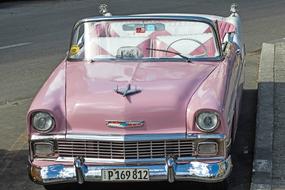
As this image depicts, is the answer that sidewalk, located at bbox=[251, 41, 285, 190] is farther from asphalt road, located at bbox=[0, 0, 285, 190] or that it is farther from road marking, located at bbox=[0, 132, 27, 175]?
road marking, located at bbox=[0, 132, 27, 175]

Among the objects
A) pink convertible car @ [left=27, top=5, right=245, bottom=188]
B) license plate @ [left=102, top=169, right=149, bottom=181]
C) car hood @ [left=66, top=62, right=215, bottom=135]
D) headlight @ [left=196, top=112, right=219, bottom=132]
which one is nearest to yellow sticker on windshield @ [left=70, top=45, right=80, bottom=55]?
car hood @ [left=66, top=62, right=215, bottom=135]

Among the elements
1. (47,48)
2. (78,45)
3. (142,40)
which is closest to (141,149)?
(142,40)

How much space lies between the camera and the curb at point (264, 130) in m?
5.66

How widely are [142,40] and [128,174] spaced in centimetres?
202

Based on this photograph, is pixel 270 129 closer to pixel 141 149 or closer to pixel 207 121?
pixel 207 121

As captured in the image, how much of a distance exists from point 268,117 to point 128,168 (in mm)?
2667

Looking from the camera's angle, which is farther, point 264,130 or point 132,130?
point 264,130

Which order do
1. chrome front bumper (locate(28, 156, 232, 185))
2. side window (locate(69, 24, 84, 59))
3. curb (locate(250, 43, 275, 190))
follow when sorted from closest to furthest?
chrome front bumper (locate(28, 156, 232, 185)), curb (locate(250, 43, 275, 190)), side window (locate(69, 24, 84, 59))

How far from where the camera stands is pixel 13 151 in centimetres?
679

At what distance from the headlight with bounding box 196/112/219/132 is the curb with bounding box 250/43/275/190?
77cm

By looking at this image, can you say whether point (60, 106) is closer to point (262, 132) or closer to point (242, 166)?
point (242, 166)

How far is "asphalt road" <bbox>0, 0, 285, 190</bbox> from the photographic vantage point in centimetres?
→ 646

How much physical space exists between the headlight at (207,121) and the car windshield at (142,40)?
4.27 ft

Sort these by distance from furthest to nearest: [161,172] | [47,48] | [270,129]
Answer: [47,48] → [270,129] → [161,172]
